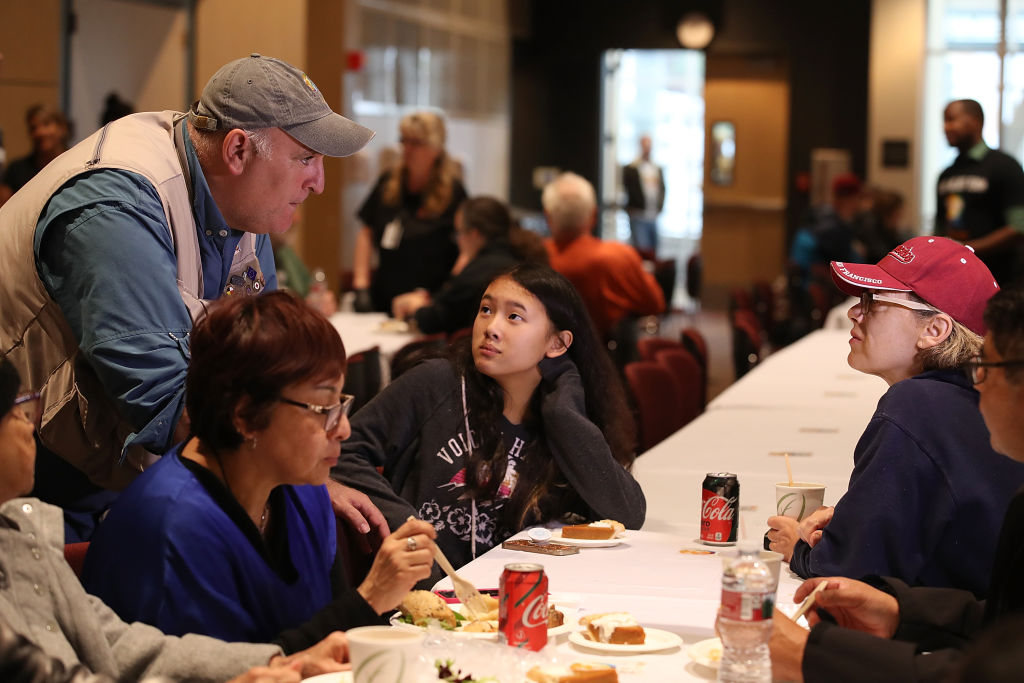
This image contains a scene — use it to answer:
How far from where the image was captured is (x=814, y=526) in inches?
98.3

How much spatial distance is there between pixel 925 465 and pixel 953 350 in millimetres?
279

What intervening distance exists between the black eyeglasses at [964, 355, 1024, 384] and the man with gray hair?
17.9 feet

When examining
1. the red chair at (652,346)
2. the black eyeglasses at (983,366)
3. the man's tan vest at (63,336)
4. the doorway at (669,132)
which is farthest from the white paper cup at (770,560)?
the doorway at (669,132)

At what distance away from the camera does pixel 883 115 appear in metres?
15.3

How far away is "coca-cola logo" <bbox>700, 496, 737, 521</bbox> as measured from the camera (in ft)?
8.84

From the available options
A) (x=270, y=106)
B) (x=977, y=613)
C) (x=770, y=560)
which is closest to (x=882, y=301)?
(x=977, y=613)

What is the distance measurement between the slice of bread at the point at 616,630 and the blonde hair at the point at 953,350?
0.83 metres

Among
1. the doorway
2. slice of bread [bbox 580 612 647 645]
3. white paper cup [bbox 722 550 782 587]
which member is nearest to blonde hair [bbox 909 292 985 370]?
white paper cup [bbox 722 550 782 587]

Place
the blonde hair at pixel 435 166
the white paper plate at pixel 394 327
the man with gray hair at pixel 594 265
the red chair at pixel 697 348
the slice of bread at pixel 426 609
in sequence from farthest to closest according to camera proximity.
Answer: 1. the man with gray hair at pixel 594 265
2. the blonde hair at pixel 435 166
3. the white paper plate at pixel 394 327
4. the red chair at pixel 697 348
5. the slice of bread at pixel 426 609

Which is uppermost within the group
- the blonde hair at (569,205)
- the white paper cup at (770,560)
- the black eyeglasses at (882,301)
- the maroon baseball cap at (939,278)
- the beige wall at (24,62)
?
the beige wall at (24,62)

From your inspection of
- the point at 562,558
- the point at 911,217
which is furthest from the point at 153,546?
the point at 911,217

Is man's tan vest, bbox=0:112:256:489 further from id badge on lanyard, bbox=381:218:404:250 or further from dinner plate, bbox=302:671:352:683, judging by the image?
id badge on lanyard, bbox=381:218:404:250

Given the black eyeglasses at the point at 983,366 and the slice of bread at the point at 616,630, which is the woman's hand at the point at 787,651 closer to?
the slice of bread at the point at 616,630

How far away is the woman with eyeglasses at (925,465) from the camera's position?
7.27 ft
